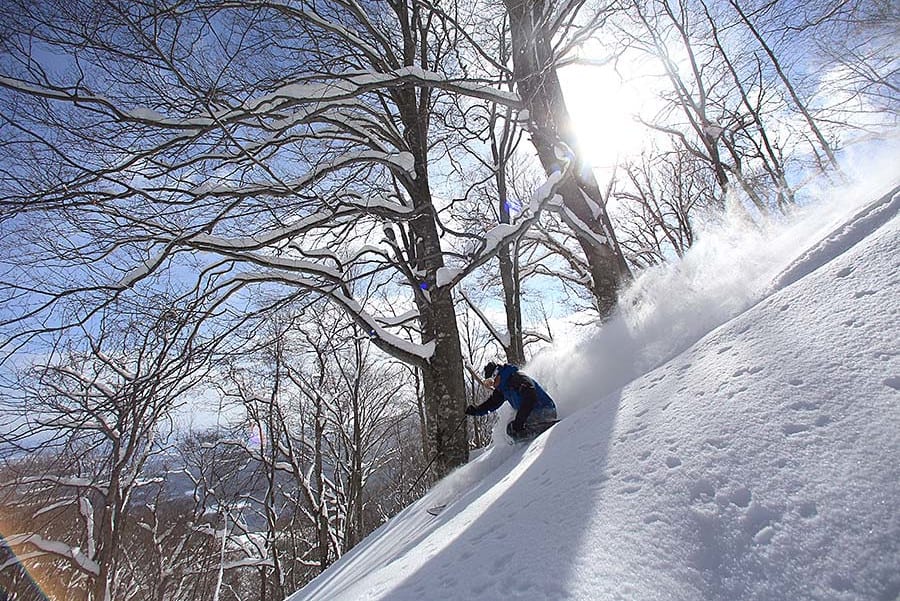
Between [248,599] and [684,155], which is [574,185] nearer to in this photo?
[684,155]

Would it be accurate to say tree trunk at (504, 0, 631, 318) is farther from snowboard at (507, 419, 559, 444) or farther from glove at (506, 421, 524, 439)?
glove at (506, 421, 524, 439)

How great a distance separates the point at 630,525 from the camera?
127cm

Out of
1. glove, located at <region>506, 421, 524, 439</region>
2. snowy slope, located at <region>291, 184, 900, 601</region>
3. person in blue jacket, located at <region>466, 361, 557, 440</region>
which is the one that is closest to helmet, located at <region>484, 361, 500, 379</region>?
person in blue jacket, located at <region>466, 361, 557, 440</region>

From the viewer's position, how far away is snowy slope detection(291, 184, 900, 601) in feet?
3.11

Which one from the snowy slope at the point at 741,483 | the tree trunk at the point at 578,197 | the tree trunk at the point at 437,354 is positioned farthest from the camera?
the tree trunk at the point at 437,354

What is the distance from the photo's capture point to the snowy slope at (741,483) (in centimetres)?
95

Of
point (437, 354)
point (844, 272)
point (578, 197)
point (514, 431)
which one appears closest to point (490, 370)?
point (437, 354)

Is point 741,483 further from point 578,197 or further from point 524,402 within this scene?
point 578,197

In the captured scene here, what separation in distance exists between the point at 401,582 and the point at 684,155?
17265 millimetres

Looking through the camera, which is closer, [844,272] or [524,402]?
[844,272]

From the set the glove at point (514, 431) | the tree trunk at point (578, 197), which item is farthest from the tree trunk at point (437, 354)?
the tree trunk at point (578, 197)

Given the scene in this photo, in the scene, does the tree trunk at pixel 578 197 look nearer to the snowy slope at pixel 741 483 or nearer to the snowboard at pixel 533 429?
the snowboard at pixel 533 429

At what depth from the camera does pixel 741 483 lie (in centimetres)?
121

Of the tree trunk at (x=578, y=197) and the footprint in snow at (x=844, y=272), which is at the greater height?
the tree trunk at (x=578, y=197)
